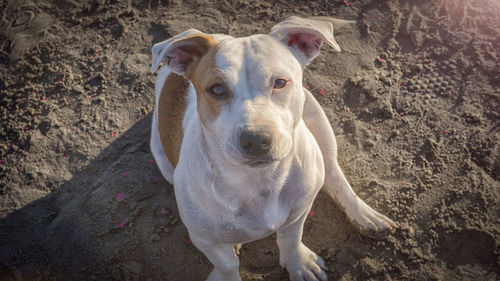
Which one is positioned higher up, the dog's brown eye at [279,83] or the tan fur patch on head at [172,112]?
the dog's brown eye at [279,83]

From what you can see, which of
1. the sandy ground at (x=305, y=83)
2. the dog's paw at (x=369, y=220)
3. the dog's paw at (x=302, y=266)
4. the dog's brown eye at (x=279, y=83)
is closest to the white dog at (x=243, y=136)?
the dog's brown eye at (x=279, y=83)

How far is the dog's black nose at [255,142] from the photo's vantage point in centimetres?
208

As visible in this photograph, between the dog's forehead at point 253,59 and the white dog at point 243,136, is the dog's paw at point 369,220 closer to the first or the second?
the white dog at point 243,136

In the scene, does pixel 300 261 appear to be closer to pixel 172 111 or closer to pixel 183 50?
pixel 172 111

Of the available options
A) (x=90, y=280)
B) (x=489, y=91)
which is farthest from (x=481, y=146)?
(x=90, y=280)

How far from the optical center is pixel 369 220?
362 cm

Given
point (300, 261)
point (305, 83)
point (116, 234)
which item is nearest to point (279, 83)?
point (300, 261)

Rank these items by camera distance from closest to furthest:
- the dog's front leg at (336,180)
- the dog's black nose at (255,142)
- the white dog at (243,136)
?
the dog's black nose at (255,142)
the white dog at (243,136)
the dog's front leg at (336,180)

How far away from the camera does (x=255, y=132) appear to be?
2078 mm

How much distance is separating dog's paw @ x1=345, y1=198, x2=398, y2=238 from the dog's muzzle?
1870mm

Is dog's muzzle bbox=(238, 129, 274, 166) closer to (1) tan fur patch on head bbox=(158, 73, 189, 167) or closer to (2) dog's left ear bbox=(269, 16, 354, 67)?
(2) dog's left ear bbox=(269, 16, 354, 67)

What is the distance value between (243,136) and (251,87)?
369 millimetres

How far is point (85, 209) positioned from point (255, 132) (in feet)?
9.51

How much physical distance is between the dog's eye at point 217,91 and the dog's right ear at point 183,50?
0.38m
